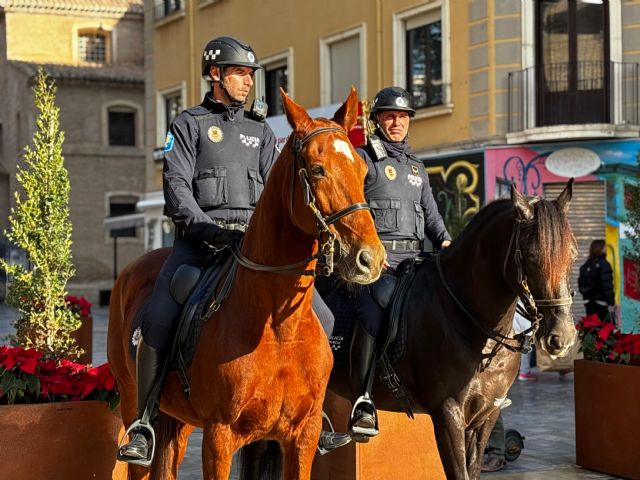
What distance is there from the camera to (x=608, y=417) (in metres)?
8.86

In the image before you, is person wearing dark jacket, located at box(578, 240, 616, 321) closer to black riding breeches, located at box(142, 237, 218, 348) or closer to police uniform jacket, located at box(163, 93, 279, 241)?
police uniform jacket, located at box(163, 93, 279, 241)

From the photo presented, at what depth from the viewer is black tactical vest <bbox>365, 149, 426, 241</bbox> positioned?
7121 millimetres

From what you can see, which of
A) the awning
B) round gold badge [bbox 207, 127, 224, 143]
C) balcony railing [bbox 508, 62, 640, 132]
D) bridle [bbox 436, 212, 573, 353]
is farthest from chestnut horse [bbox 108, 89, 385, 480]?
the awning

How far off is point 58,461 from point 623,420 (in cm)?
471

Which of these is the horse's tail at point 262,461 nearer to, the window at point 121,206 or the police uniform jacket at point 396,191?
the police uniform jacket at point 396,191

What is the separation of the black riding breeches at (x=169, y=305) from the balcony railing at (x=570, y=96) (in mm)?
15967

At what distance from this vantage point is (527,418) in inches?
478

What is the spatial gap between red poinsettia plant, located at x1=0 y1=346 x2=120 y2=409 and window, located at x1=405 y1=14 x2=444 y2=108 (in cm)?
1603

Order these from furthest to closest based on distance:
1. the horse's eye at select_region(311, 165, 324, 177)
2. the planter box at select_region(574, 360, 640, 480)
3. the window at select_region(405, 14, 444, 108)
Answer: the window at select_region(405, 14, 444, 108) → the planter box at select_region(574, 360, 640, 480) → the horse's eye at select_region(311, 165, 324, 177)

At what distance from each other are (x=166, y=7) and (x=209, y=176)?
27519mm

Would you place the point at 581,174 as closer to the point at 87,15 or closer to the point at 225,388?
the point at 225,388

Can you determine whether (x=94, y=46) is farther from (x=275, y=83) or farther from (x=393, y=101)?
(x=393, y=101)

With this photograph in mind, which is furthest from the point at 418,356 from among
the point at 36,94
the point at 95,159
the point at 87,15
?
the point at 87,15

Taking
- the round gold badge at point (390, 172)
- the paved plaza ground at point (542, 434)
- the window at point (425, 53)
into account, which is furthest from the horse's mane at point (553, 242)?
the window at point (425, 53)
